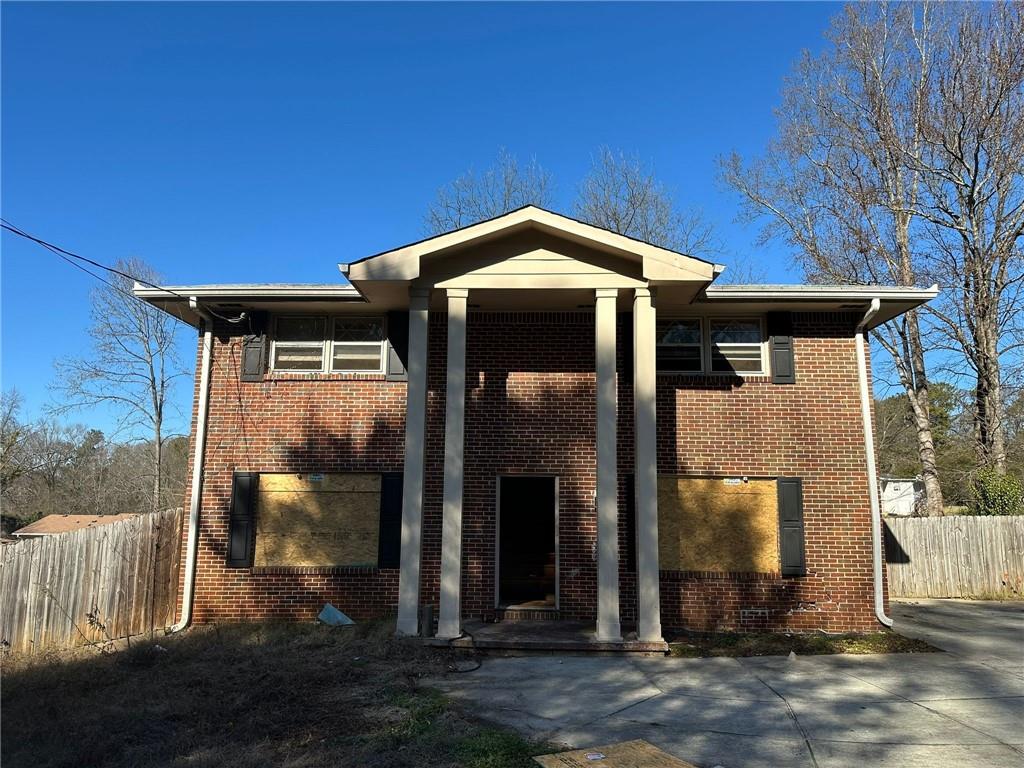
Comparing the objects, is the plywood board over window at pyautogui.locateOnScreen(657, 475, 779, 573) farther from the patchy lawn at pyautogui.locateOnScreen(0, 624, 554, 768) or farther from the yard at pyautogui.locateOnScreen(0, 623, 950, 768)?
the patchy lawn at pyautogui.locateOnScreen(0, 624, 554, 768)

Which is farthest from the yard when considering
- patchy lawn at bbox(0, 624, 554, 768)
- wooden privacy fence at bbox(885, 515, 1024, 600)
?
wooden privacy fence at bbox(885, 515, 1024, 600)

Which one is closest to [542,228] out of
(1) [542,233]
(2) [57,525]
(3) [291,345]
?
(1) [542,233]

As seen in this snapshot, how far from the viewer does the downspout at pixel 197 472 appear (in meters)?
9.35

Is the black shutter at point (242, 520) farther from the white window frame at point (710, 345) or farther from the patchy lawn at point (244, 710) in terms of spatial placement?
the white window frame at point (710, 345)

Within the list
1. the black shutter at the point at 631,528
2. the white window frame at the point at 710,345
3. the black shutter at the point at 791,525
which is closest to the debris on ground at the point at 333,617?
the black shutter at the point at 631,528

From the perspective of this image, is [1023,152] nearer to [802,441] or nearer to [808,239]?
[808,239]

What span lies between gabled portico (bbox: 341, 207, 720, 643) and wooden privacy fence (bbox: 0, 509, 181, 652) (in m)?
3.71

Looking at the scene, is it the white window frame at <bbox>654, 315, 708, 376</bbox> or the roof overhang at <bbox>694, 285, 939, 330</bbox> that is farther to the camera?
the white window frame at <bbox>654, 315, 708, 376</bbox>

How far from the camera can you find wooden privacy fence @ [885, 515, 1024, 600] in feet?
45.1

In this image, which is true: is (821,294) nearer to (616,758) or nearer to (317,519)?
(616,758)

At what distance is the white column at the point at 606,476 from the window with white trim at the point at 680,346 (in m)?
1.62

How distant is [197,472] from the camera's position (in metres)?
9.73

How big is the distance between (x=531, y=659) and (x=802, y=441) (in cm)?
509

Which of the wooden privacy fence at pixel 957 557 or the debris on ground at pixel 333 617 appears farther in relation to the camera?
the wooden privacy fence at pixel 957 557
